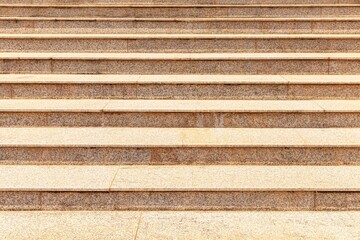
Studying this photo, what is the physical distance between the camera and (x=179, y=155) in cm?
418

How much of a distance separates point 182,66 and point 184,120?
1295 mm

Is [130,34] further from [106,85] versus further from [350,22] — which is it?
[350,22]

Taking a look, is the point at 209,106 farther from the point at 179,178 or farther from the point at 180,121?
the point at 179,178

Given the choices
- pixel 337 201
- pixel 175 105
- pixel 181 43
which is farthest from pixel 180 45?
pixel 337 201

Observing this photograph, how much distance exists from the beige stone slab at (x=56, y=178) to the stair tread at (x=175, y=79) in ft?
4.64

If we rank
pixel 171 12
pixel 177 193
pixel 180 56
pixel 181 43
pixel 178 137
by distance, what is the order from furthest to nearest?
pixel 171 12 < pixel 181 43 < pixel 180 56 < pixel 178 137 < pixel 177 193

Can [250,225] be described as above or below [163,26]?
below

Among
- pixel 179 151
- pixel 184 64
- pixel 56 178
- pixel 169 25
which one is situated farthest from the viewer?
pixel 169 25

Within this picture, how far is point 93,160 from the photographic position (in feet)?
13.8

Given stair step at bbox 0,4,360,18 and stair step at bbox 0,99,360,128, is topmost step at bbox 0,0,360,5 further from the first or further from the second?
stair step at bbox 0,99,360,128

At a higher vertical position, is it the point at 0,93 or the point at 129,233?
the point at 0,93

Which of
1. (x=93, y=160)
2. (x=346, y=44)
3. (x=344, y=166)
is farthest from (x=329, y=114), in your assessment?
(x=93, y=160)

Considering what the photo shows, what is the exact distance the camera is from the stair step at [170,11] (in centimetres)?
726

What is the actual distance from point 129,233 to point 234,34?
442cm
